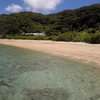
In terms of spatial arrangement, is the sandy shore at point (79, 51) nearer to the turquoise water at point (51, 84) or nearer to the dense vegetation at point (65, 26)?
the turquoise water at point (51, 84)


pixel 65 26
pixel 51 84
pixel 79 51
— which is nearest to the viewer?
pixel 51 84

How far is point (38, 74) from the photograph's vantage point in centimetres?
1277

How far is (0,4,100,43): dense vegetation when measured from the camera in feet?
120


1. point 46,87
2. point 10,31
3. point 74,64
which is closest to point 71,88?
point 46,87

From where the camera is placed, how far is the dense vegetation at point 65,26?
1444 inches

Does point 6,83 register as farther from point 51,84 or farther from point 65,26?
point 65,26

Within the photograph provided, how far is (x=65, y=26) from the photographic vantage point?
68125 millimetres

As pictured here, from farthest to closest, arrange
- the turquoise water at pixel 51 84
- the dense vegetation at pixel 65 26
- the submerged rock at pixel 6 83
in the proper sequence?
the dense vegetation at pixel 65 26 → the submerged rock at pixel 6 83 → the turquoise water at pixel 51 84

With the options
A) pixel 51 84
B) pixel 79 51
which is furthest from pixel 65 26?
pixel 51 84

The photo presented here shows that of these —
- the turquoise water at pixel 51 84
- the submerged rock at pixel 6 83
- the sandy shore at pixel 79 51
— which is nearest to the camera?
the turquoise water at pixel 51 84

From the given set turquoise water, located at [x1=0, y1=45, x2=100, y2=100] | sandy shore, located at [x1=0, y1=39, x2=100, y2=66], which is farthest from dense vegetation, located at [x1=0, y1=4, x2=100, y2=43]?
turquoise water, located at [x1=0, y1=45, x2=100, y2=100]

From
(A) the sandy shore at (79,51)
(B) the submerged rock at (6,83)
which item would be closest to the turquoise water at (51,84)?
(B) the submerged rock at (6,83)

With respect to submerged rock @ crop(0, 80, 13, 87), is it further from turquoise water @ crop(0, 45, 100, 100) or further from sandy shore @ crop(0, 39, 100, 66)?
sandy shore @ crop(0, 39, 100, 66)

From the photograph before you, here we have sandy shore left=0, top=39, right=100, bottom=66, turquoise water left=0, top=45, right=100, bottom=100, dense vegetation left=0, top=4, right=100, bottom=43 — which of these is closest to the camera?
turquoise water left=0, top=45, right=100, bottom=100
